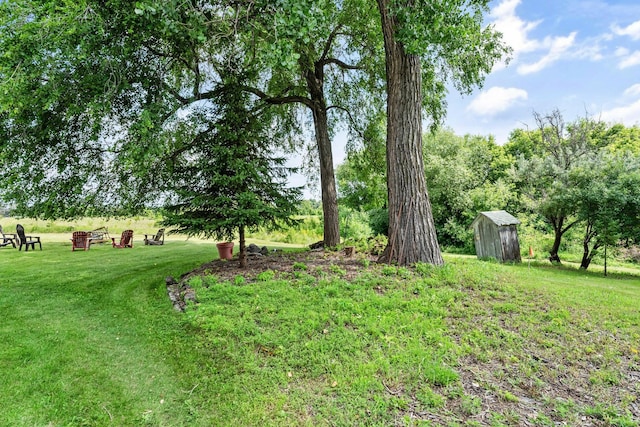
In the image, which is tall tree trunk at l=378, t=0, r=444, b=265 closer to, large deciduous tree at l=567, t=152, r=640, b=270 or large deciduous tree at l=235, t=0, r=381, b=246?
large deciduous tree at l=235, t=0, r=381, b=246

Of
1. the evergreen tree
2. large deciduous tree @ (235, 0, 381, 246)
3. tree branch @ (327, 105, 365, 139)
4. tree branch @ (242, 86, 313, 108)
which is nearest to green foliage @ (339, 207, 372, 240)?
tree branch @ (327, 105, 365, 139)

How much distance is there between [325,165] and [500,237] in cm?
768

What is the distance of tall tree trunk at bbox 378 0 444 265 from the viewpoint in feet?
17.6

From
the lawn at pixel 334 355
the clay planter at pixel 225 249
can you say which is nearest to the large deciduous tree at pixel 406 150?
the lawn at pixel 334 355

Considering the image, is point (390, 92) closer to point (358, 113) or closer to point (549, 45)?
point (358, 113)

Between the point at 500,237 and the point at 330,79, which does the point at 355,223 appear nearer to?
the point at 500,237

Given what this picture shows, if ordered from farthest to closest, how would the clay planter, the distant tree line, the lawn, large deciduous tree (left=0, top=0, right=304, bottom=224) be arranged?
1. the distant tree line
2. the clay planter
3. large deciduous tree (left=0, top=0, right=304, bottom=224)
4. the lawn

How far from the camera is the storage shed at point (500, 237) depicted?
39.0ft

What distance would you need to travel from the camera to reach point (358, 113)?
9703 mm

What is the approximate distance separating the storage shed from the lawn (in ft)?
23.2

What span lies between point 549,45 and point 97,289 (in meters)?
13.4

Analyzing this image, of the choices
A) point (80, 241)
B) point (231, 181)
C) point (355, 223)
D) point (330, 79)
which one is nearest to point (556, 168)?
point (330, 79)

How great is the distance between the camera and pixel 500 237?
39.1 ft

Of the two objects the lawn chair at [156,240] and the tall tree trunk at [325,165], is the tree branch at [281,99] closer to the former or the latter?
the tall tree trunk at [325,165]
